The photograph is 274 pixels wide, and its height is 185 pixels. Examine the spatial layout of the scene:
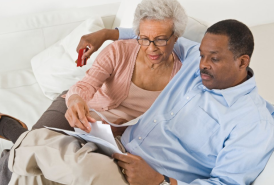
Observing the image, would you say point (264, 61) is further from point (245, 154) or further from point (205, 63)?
point (245, 154)

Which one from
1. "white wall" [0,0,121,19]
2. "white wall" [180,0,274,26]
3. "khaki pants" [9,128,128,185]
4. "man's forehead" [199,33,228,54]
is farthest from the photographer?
"white wall" [0,0,121,19]

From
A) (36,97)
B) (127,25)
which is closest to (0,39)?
(36,97)

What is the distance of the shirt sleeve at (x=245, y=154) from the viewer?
1.17 meters

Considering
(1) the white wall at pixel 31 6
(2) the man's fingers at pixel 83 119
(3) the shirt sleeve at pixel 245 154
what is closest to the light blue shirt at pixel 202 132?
(3) the shirt sleeve at pixel 245 154

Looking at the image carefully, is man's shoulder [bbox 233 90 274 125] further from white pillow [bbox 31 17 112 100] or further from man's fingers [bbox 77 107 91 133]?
white pillow [bbox 31 17 112 100]

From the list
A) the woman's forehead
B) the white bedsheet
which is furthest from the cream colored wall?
the white bedsheet

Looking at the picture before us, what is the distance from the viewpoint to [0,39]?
219 cm

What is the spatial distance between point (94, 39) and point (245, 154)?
2.72ft

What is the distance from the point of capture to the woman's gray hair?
1.39 m

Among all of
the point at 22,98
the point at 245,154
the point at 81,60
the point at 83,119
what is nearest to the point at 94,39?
the point at 81,60

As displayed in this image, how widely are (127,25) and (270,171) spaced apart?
1198mm

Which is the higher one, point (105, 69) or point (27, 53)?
point (105, 69)

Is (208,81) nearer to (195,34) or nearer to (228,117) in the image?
(228,117)

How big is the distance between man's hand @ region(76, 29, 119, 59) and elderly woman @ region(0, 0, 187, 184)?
0.05 m
